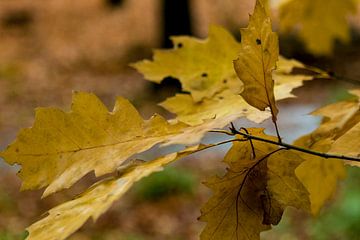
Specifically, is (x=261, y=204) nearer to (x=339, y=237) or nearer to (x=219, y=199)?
(x=219, y=199)

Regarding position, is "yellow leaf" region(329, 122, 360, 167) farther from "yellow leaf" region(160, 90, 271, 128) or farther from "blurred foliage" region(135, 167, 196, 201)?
"blurred foliage" region(135, 167, 196, 201)

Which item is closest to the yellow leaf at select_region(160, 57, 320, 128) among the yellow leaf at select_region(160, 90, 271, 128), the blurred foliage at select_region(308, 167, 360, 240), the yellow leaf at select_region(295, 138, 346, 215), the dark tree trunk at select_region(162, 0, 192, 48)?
the yellow leaf at select_region(160, 90, 271, 128)

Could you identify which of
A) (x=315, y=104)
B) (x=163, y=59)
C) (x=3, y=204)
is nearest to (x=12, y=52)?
(x=315, y=104)

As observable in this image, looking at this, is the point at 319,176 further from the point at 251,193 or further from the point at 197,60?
the point at 251,193

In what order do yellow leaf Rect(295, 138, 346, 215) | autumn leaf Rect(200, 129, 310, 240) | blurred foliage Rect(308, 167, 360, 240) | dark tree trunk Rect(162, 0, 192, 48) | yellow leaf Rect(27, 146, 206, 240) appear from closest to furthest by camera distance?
yellow leaf Rect(27, 146, 206, 240) < autumn leaf Rect(200, 129, 310, 240) < yellow leaf Rect(295, 138, 346, 215) < blurred foliage Rect(308, 167, 360, 240) < dark tree trunk Rect(162, 0, 192, 48)

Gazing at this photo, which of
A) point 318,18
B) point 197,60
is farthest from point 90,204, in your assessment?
point 318,18

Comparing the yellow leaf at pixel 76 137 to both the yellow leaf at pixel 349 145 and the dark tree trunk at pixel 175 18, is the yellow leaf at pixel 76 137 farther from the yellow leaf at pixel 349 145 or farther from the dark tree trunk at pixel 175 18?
the dark tree trunk at pixel 175 18

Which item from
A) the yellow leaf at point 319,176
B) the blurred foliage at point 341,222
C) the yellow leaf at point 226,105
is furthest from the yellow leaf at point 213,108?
the blurred foliage at point 341,222
